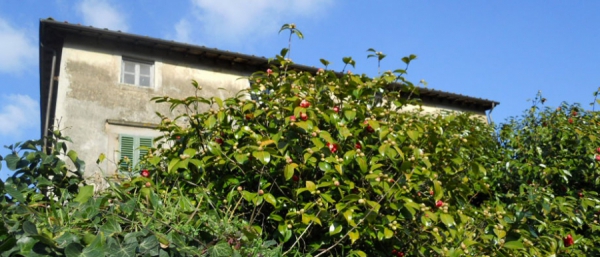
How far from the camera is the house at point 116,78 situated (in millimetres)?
11859

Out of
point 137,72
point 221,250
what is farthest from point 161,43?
point 221,250

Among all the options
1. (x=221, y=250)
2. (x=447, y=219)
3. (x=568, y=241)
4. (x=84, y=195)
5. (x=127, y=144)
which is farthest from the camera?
(x=127, y=144)

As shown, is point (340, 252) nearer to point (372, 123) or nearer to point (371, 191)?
point (371, 191)

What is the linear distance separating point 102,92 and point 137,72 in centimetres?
91

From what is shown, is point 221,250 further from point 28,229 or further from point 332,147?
point 332,147

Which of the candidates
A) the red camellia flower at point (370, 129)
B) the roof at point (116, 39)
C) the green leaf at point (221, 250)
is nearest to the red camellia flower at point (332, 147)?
the red camellia flower at point (370, 129)

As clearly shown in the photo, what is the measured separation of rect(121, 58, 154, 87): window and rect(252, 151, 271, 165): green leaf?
8.98 metres

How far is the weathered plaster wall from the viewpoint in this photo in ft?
38.8

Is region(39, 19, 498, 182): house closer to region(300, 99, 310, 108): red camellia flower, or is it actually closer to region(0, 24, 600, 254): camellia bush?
region(0, 24, 600, 254): camellia bush

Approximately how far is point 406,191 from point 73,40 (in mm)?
9632

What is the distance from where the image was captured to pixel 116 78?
12.5 metres

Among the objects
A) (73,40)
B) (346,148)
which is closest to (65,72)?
(73,40)

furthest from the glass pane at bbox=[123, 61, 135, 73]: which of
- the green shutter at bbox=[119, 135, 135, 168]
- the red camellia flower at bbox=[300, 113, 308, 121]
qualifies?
the red camellia flower at bbox=[300, 113, 308, 121]

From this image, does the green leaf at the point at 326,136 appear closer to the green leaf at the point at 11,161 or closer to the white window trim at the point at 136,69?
the green leaf at the point at 11,161
